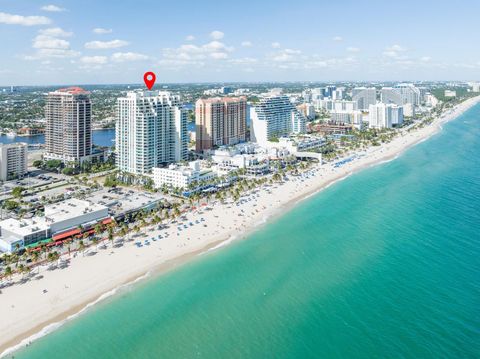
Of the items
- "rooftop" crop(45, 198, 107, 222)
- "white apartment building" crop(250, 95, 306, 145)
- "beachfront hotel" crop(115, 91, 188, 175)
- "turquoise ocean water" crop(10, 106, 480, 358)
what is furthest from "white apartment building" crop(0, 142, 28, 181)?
"white apartment building" crop(250, 95, 306, 145)

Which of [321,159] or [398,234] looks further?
[321,159]

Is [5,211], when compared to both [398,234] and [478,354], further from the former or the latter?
[478,354]

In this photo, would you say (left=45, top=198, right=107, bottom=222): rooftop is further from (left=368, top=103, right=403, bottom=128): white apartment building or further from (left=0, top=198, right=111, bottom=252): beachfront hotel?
(left=368, top=103, right=403, bottom=128): white apartment building

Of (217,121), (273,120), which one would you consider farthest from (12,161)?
(273,120)

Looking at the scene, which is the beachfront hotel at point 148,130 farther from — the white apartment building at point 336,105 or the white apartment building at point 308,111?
the white apartment building at point 336,105

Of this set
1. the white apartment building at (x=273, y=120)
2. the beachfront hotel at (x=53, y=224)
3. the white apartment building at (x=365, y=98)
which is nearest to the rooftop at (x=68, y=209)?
the beachfront hotel at (x=53, y=224)

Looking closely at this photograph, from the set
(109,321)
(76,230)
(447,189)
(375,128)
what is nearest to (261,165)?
(447,189)
